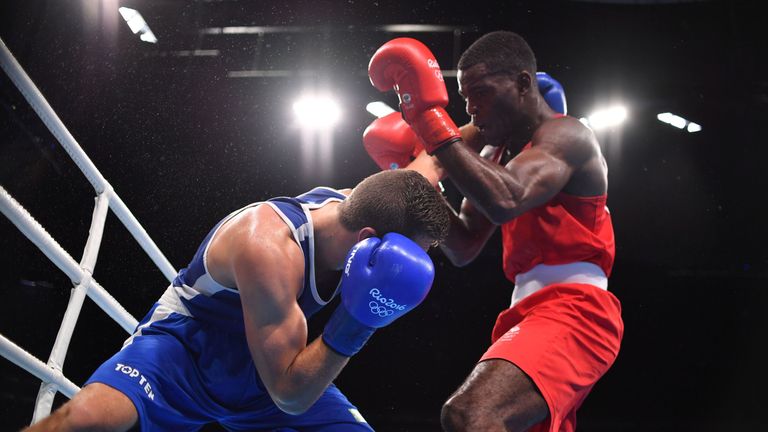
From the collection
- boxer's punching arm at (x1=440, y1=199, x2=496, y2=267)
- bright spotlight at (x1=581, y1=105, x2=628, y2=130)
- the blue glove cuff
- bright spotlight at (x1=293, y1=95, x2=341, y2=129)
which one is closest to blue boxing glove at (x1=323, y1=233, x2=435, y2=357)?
the blue glove cuff

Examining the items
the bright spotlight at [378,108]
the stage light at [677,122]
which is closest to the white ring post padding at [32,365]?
the bright spotlight at [378,108]

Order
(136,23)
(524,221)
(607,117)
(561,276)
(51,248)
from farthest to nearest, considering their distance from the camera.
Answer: (607,117), (136,23), (524,221), (561,276), (51,248)

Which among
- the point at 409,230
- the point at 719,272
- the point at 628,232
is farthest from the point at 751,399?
the point at 409,230

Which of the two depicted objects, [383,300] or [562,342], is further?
[562,342]

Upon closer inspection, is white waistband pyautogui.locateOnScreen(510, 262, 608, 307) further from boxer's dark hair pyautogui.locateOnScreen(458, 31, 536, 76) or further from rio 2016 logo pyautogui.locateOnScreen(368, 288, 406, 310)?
boxer's dark hair pyautogui.locateOnScreen(458, 31, 536, 76)

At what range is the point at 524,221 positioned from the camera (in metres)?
2.12

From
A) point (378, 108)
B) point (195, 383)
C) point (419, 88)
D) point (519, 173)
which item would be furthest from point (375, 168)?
point (195, 383)

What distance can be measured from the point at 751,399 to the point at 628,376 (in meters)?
1.59

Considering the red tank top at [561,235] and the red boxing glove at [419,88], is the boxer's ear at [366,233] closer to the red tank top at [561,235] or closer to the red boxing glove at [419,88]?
the red boxing glove at [419,88]

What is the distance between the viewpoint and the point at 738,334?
7734 millimetres

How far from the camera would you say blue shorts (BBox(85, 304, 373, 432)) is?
63.3 inches

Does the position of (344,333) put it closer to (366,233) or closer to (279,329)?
(279,329)

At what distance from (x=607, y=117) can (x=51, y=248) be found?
233 inches

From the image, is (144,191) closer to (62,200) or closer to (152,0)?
(62,200)
